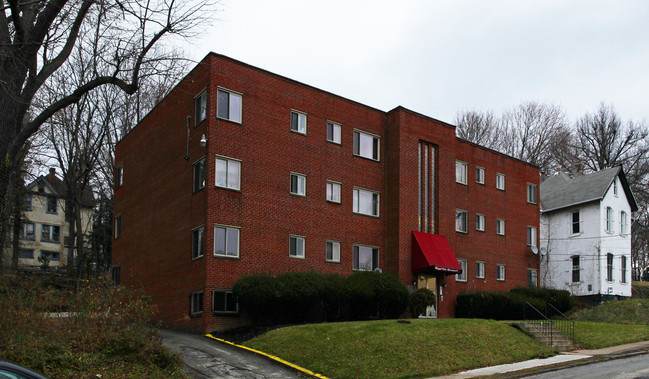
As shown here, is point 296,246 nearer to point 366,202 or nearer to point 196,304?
point 366,202

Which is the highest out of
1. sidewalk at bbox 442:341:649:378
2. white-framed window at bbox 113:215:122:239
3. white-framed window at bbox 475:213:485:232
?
white-framed window at bbox 475:213:485:232

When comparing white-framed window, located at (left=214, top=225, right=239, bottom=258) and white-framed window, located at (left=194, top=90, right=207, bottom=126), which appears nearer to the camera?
white-framed window, located at (left=214, top=225, right=239, bottom=258)

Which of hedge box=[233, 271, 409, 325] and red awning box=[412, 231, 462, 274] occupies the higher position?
red awning box=[412, 231, 462, 274]

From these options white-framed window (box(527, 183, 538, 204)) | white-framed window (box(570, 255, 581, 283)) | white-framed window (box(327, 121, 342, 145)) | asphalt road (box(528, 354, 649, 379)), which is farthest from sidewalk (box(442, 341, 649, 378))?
white-framed window (box(570, 255, 581, 283))

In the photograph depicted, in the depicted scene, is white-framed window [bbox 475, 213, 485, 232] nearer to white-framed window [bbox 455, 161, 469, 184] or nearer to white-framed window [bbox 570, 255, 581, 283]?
white-framed window [bbox 455, 161, 469, 184]

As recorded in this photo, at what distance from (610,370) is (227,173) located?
1471 centimetres

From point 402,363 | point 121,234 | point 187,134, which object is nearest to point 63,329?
point 402,363

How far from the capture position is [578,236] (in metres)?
43.8

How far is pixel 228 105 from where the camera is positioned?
25.3 metres

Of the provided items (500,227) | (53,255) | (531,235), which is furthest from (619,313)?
(53,255)

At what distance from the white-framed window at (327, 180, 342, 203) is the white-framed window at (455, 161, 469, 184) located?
8.21 metres

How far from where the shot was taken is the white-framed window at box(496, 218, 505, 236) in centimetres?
3600

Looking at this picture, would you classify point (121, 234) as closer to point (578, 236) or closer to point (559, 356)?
point (559, 356)

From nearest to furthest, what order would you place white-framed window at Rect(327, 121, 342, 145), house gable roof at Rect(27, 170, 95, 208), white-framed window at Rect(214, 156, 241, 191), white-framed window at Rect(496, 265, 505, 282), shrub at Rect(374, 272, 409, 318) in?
white-framed window at Rect(214, 156, 241, 191) < shrub at Rect(374, 272, 409, 318) < white-framed window at Rect(327, 121, 342, 145) < white-framed window at Rect(496, 265, 505, 282) < house gable roof at Rect(27, 170, 95, 208)
